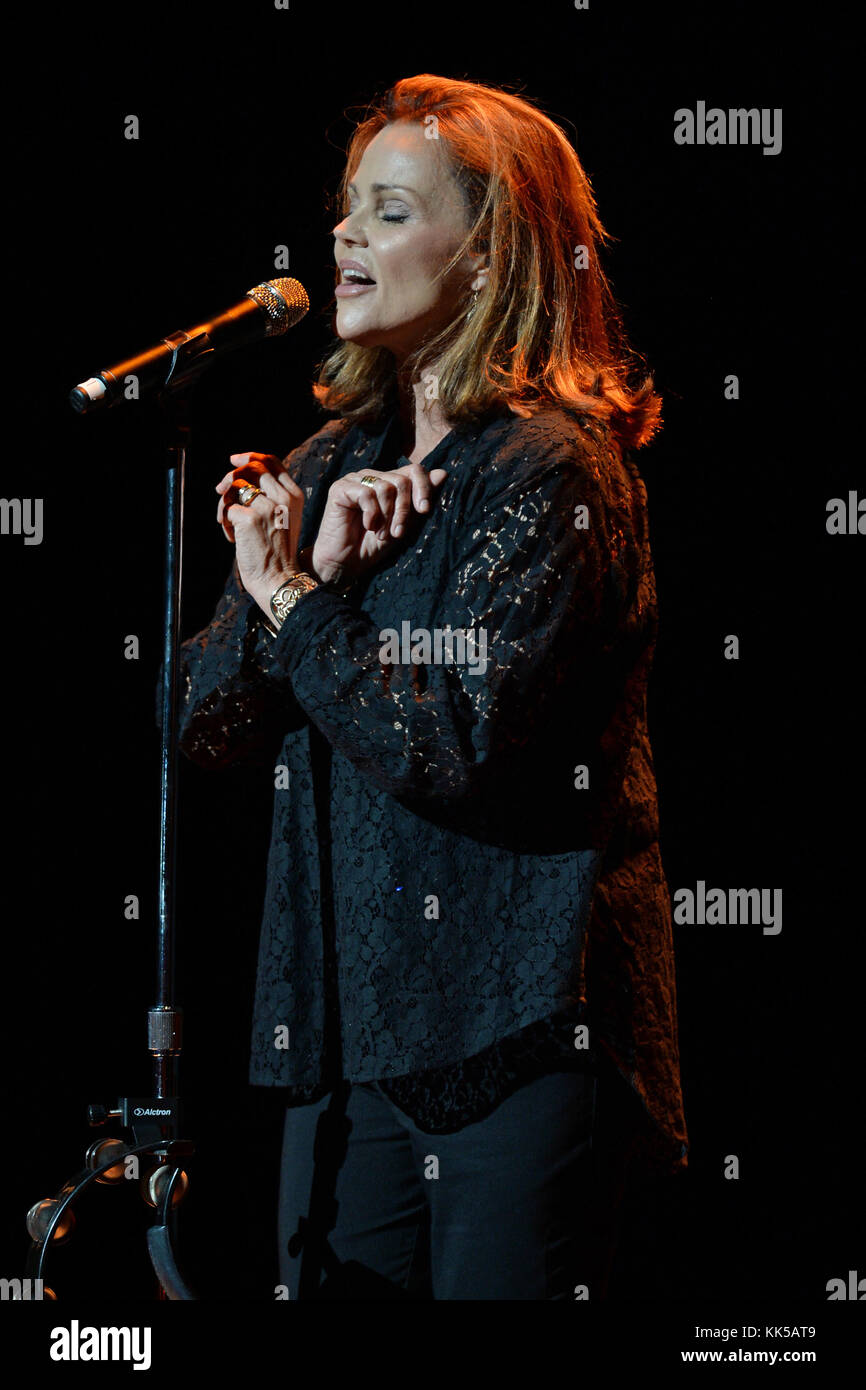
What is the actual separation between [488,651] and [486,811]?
0.18 metres

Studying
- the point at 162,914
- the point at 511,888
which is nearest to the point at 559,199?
the point at 511,888

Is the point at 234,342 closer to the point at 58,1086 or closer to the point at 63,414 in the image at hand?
the point at 63,414

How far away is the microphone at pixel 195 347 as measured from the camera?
4.81ft

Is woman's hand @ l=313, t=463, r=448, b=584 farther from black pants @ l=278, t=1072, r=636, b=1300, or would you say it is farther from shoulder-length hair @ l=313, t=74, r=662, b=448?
black pants @ l=278, t=1072, r=636, b=1300

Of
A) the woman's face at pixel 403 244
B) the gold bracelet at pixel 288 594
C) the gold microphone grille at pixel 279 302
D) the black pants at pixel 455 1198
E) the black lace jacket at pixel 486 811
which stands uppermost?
the woman's face at pixel 403 244

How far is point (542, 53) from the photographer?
2.29 metres

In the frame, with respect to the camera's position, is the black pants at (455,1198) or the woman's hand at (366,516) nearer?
the black pants at (455,1198)

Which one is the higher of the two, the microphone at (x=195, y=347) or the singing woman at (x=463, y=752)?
the microphone at (x=195, y=347)

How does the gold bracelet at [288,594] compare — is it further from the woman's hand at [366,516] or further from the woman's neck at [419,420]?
the woman's neck at [419,420]

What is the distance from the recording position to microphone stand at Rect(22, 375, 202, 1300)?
1.47 meters

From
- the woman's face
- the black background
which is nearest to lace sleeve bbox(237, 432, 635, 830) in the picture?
the woman's face

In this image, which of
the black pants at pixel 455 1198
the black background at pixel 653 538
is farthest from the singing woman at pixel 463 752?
the black background at pixel 653 538

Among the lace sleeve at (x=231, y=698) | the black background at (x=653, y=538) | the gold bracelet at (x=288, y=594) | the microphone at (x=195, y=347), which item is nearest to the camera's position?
the microphone at (x=195, y=347)
